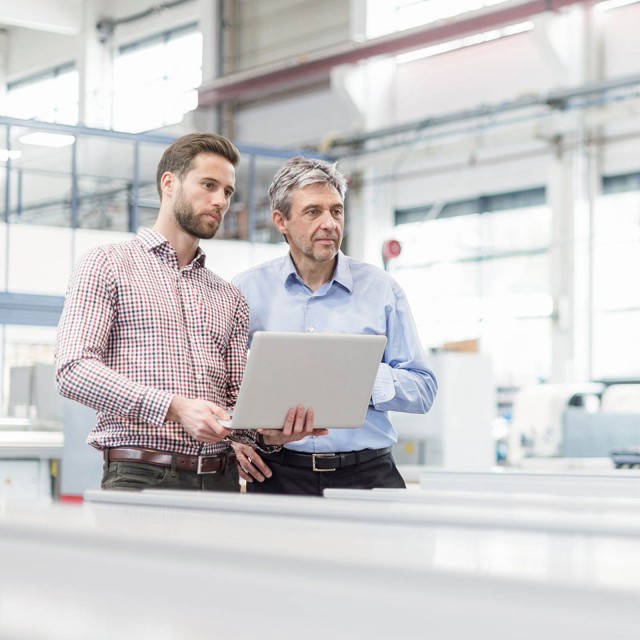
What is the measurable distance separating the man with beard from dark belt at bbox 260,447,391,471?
90 millimetres

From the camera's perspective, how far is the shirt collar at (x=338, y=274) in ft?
8.07

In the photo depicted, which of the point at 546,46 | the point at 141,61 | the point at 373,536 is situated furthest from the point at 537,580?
the point at 141,61

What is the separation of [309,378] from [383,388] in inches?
11.6

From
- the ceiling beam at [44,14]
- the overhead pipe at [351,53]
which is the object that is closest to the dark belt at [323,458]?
the overhead pipe at [351,53]

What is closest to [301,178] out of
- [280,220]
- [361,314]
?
[280,220]

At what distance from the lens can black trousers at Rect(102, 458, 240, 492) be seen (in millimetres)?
2045

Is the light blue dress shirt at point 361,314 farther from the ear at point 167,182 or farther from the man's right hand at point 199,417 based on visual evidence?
the man's right hand at point 199,417

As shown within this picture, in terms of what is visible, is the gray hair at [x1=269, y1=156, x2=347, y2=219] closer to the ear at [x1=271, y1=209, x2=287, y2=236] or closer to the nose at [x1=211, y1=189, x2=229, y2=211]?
the ear at [x1=271, y1=209, x2=287, y2=236]

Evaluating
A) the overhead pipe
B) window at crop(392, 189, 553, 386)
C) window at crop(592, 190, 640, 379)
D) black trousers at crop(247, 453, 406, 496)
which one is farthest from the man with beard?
the overhead pipe

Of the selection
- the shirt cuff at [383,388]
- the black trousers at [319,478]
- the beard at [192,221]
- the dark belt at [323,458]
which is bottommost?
the black trousers at [319,478]

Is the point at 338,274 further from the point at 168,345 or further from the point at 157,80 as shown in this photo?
the point at 157,80

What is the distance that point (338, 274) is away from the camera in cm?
246

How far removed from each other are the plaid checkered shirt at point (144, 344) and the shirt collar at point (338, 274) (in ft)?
0.68

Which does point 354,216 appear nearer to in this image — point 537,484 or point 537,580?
point 537,484
